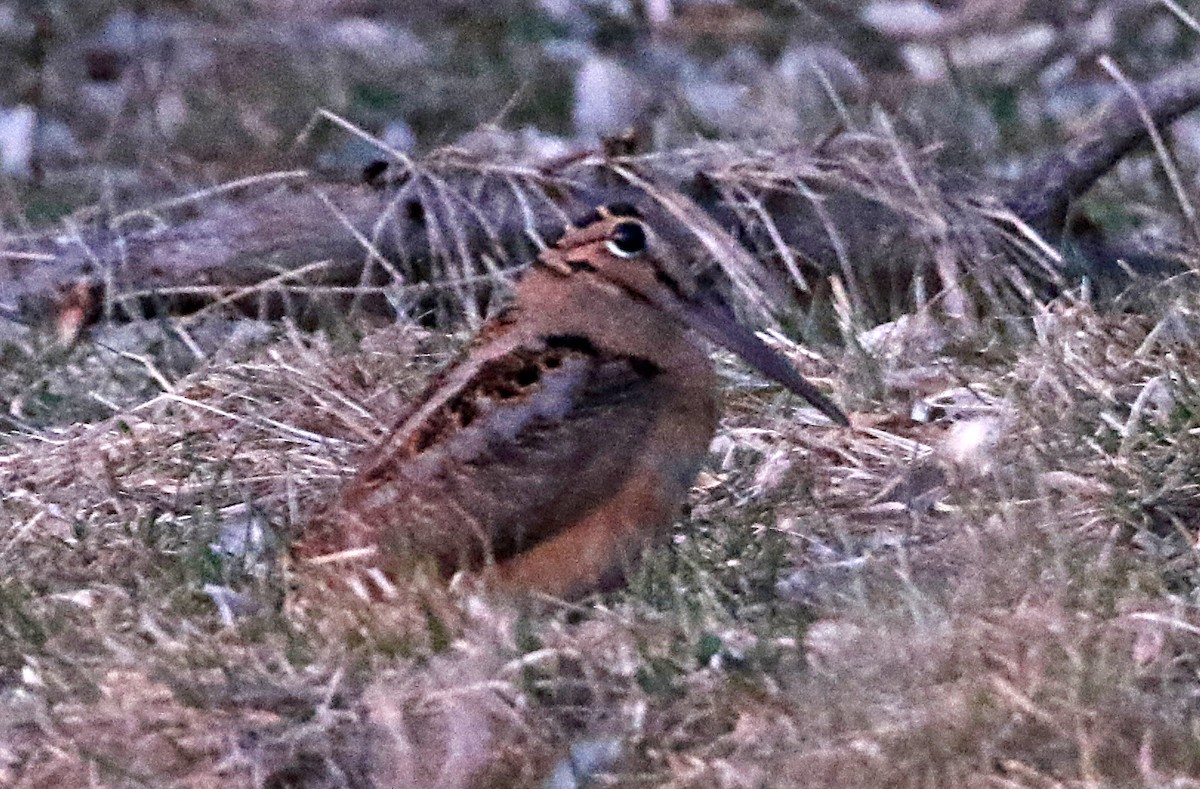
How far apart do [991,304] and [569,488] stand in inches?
84.3

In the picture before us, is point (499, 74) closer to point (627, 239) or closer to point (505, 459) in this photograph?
point (627, 239)

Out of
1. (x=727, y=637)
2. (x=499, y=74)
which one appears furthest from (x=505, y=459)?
(x=499, y=74)

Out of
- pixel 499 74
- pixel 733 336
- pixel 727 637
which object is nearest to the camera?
pixel 727 637

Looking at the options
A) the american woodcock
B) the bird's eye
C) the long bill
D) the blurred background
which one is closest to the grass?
the american woodcock

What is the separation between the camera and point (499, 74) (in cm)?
930

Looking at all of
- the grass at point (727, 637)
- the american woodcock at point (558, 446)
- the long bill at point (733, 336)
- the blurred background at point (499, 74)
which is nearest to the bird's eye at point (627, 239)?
the american woodcock at point (558, 446)

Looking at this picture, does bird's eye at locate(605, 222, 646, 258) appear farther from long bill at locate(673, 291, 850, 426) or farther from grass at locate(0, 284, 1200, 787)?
grass at locate(0, 284, 1200, 787)

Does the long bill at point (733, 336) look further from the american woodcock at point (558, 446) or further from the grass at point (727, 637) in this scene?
the grass at point (727, 637)

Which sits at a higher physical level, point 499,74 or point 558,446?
point 558,446

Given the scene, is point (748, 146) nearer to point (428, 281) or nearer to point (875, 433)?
point (428, 281)

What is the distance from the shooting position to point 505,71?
9.34 m

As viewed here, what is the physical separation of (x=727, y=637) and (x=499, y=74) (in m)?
6.10

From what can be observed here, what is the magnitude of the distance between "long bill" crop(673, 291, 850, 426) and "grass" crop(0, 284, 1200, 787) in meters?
0.22

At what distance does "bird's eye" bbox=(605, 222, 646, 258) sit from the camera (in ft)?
12.6
